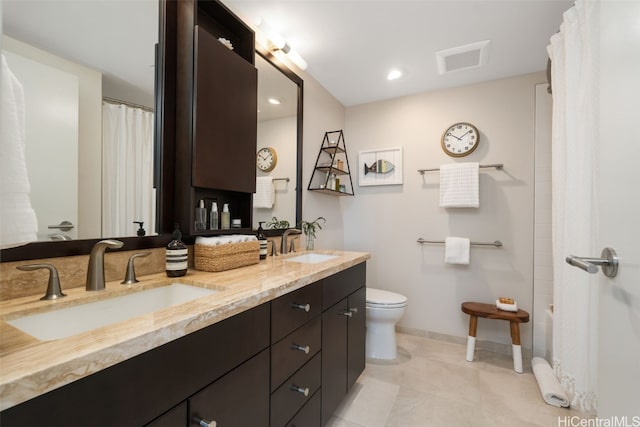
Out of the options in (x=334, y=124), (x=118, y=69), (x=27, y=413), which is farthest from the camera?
(x=334, y=124)

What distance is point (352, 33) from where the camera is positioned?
1793 millimetres

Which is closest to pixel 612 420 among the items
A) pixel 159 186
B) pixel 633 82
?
pixel 633 82

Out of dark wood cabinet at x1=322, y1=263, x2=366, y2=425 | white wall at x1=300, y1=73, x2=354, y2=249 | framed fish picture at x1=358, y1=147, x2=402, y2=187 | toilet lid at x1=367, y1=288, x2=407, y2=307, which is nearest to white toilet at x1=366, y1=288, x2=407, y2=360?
toilet lid at x1=367, y1=288, x2=407, y2=307

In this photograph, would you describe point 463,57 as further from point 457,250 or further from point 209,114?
point 209,114

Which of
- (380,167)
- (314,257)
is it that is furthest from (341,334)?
(380,167)

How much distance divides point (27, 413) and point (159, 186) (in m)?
0.94

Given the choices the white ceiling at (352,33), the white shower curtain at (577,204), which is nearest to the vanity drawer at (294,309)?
the white ceiling at (352,33)

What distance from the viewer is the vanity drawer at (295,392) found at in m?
0.98

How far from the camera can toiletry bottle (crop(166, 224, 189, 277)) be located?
110cm

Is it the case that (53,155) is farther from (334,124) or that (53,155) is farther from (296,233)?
(334,124)

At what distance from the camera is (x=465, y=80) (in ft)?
7.79

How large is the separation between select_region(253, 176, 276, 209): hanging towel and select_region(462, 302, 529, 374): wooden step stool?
1768mm

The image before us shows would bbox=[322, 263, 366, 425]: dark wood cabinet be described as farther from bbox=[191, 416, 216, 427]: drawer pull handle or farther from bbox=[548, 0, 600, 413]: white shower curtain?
bbox=[548, 0, 600, 413]: white shower curtain

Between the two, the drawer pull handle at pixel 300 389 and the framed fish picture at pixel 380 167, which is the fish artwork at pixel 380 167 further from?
the drawer pull handle at pixel 300 389
